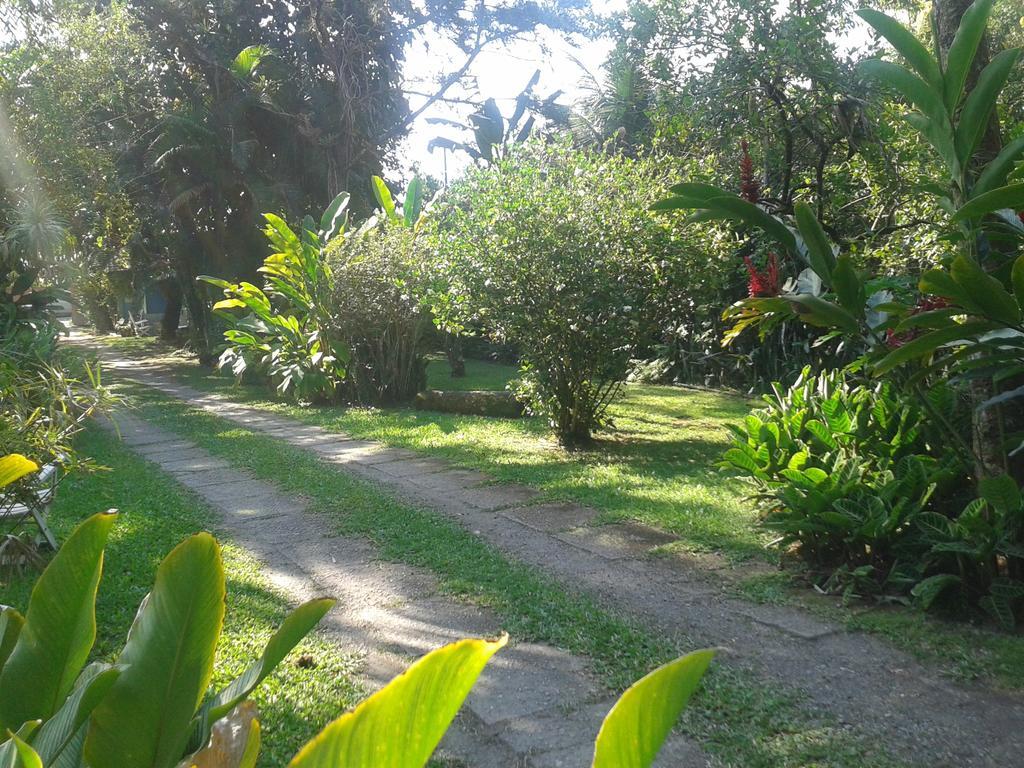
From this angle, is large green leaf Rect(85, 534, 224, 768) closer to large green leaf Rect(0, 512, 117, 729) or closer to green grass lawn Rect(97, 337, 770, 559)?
large green leaf Rect(0, 512, 117, 729)

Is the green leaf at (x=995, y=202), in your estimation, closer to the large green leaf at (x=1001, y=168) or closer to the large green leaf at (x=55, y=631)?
the large green leaf at (x=1001, y=168)

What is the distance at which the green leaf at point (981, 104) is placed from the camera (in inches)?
164

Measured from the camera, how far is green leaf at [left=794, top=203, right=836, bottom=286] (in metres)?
4.44

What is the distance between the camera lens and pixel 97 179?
17.3 meters

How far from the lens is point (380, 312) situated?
13.3 meters

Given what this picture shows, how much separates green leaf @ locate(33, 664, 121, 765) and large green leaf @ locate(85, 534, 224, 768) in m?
0.03

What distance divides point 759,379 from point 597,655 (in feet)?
34.7

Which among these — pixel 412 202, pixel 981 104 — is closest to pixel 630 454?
pixel 981 104

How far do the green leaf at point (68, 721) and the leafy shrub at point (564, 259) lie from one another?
7.03 metres

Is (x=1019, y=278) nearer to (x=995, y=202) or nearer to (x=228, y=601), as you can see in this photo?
(x=995, y=202)

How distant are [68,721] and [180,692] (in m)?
0.17

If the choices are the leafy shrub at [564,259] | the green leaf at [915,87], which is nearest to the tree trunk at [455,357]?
the leafy shrub at [564,259]

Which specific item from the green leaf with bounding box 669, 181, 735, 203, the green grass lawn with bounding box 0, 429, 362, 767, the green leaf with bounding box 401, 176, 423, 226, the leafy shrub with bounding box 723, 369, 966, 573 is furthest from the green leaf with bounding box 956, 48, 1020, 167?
the green leaf with bounding box 401, 176, 423, 226

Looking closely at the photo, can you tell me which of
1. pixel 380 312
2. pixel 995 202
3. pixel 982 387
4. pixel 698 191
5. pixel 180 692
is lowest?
pixel 180 692
